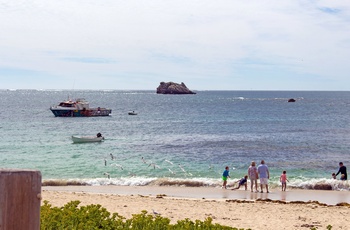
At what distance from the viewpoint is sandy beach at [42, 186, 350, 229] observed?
1423 cm

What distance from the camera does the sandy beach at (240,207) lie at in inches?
560

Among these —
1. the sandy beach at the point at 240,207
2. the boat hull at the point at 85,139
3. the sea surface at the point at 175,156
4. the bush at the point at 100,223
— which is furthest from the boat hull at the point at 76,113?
the bush at the point at 100,223

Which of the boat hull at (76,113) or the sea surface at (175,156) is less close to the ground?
the boat hull at (76,113)

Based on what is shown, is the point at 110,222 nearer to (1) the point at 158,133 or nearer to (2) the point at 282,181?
(2) the point at 282,181

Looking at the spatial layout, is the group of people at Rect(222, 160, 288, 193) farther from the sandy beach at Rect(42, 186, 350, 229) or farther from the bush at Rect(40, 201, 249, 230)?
the bush at Rect(40, 201, 249, 230)

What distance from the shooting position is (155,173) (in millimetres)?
29844

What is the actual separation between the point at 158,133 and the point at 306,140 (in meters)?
18.3

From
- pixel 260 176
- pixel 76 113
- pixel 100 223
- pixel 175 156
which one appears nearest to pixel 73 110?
pixel 76 113

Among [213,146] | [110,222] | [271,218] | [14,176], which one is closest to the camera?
[14,176]

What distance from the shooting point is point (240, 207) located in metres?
17.0

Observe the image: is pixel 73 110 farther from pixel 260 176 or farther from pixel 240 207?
pixel 240 207

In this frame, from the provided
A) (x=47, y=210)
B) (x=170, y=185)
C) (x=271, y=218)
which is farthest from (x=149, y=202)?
(x=47, y=210)

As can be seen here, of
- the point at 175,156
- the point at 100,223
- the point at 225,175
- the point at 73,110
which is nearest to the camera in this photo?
the point at 100,223

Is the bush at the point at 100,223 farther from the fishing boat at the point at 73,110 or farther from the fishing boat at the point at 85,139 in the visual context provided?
the fishing boat at the point at 73,110
